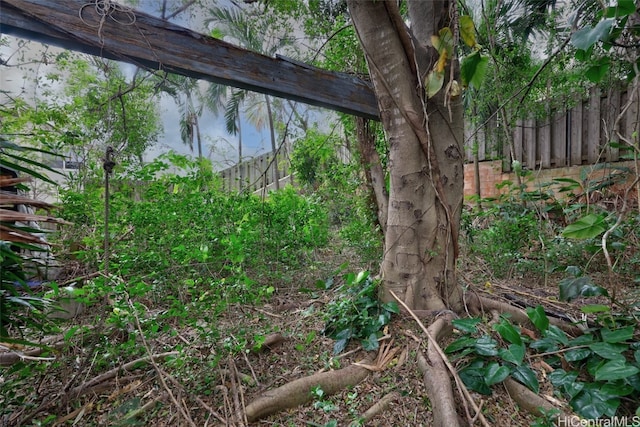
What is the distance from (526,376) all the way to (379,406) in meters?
0.66

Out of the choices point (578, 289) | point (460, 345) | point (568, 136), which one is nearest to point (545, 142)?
point (568, 136)

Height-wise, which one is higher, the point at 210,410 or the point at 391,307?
the point at 391,307

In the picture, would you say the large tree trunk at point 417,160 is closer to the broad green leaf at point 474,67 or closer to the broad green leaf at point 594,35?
the broad green leaf at point 474,67

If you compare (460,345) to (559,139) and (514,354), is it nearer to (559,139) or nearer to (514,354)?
(514,354)

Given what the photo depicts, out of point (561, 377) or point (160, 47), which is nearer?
point (561, 377)

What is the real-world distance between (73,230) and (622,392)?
11.6ft

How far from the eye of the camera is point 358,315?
1719 millimetres

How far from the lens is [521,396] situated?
1.29m

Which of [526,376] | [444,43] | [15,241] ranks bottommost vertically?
[526,376]

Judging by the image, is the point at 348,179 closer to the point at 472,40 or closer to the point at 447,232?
the point at 447,232

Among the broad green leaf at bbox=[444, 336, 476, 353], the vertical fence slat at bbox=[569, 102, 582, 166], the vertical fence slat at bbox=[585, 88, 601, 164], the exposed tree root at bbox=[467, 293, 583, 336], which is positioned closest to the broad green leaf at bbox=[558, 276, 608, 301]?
the exposed tree root at bbox=[467, 293, 583, 336]

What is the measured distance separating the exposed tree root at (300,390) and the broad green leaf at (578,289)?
3.82ft

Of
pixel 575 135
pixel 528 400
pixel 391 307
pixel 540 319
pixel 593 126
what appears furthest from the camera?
pixel 575 135

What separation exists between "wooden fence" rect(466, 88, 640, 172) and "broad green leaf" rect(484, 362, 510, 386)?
156 inches
